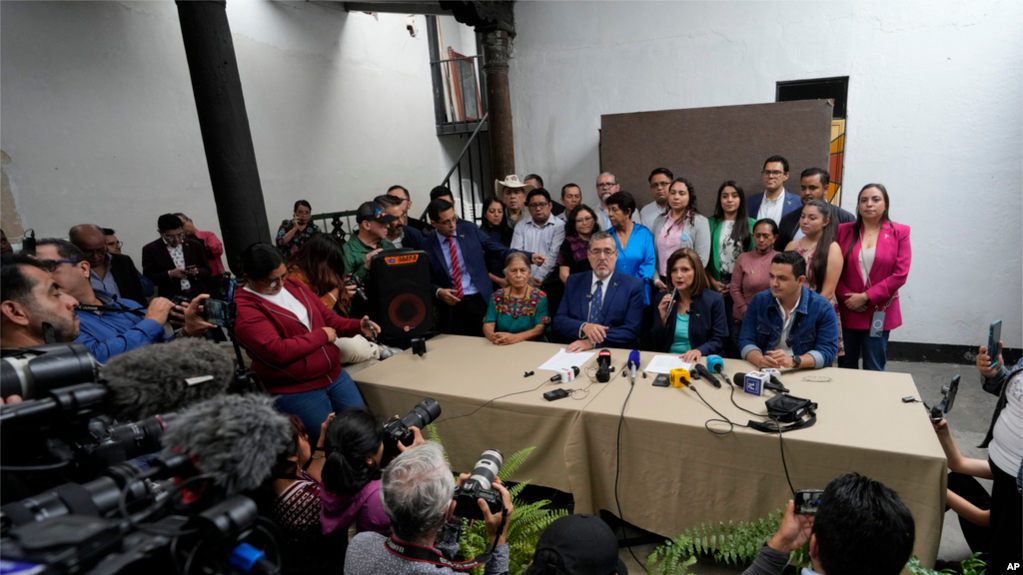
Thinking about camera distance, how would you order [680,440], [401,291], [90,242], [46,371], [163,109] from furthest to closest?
[163,109] < [90,242] < [401,291] < [680,440] < [46,371]

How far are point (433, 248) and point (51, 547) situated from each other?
3295mm

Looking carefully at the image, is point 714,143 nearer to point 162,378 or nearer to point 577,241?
point 577,241

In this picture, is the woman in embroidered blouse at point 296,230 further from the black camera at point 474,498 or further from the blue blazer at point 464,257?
the black camera at point 474,498

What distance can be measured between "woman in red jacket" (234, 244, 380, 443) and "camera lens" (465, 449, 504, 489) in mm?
1173

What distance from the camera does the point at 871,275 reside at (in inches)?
128

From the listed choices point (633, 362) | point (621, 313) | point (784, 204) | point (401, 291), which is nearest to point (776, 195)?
point (784, 204)

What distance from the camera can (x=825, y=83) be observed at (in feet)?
14.1

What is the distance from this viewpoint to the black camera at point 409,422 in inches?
68.1

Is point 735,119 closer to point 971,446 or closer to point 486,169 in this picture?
point 971,446

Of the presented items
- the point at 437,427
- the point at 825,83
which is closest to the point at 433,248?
the point at 437,427

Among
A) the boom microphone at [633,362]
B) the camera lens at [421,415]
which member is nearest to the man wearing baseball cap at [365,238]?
the camera lens at [421,415]

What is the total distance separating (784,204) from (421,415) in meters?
3.09

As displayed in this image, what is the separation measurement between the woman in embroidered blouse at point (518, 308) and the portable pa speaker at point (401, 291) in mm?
472

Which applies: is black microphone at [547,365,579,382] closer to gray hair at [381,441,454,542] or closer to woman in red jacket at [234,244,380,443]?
woman in red jacket at [234,244,380,443]
